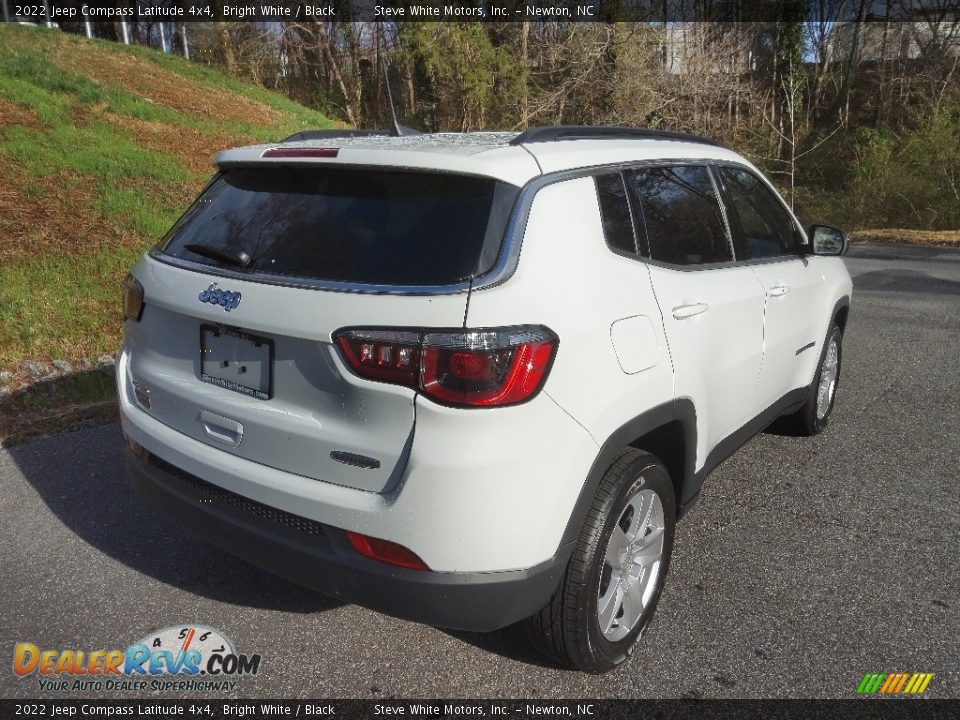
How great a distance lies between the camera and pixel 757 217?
387cm

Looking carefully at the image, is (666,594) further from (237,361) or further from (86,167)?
(86,167)

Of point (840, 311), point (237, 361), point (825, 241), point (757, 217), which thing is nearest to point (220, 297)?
point (237, 361)

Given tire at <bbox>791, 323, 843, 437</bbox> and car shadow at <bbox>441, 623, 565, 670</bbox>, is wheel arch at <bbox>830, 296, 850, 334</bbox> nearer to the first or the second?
tire at <bbox>791, 323, 843, 437</bbox>

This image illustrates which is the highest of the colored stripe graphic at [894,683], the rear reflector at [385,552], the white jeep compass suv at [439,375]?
the white jeep compass suv at [439,375]

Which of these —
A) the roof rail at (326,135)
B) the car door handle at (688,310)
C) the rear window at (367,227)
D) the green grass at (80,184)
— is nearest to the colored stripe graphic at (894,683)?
the car door handle at (688,310)

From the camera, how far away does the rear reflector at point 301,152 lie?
250cm

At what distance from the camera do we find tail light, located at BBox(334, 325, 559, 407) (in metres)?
2.05

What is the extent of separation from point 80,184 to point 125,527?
705 centimetres

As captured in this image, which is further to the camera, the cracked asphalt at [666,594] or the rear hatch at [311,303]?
the cracked asphalt at [666,594]

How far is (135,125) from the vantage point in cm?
1249

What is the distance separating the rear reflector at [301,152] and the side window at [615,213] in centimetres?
89

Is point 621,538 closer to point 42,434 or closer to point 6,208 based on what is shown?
point 42,434

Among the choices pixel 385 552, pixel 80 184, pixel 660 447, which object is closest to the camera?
pixel 385 552

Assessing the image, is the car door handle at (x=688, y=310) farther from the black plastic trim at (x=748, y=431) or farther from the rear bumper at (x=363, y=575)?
the rear bumper at (x=363, y=575)
